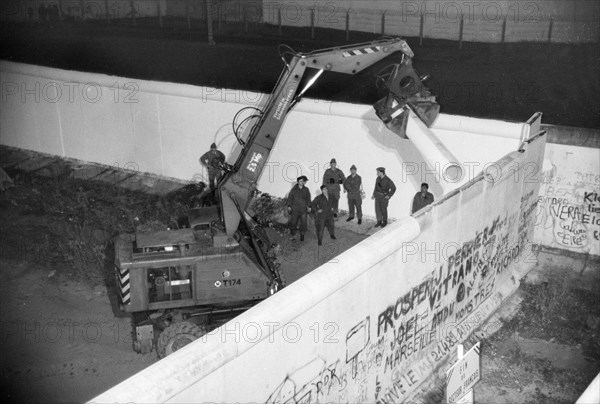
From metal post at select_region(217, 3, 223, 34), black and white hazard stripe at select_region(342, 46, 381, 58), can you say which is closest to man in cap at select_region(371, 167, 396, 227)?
black and white hazard stripe at select_region(342, 46, 381, 58)

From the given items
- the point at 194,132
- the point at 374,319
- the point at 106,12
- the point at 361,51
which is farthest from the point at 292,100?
the point at 106,12

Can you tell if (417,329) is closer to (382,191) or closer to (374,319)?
(374,319)

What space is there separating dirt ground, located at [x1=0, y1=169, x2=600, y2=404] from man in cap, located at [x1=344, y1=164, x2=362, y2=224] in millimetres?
545

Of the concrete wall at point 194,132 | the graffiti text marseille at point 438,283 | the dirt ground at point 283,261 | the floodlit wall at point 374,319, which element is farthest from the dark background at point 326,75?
the graffiti text marseille at point 438,283

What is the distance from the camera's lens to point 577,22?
2717 centimetres

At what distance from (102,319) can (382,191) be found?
665 centimetres

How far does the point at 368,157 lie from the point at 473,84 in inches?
354

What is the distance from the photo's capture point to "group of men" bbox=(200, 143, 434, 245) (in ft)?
45.6

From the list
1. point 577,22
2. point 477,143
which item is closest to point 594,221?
point 477,143

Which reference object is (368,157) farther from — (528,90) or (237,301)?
(528,90)

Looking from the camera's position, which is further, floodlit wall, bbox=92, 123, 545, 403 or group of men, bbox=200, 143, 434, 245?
group of men, bbox=200, 143, 434, 245

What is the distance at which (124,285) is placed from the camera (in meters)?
9.75

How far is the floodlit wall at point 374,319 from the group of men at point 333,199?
9.99 ft

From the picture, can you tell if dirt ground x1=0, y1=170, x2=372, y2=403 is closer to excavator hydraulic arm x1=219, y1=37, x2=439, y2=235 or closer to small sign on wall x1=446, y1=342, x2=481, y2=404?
excavator hydraulic arm x1=219, y1=37, x2=439, y2=235
